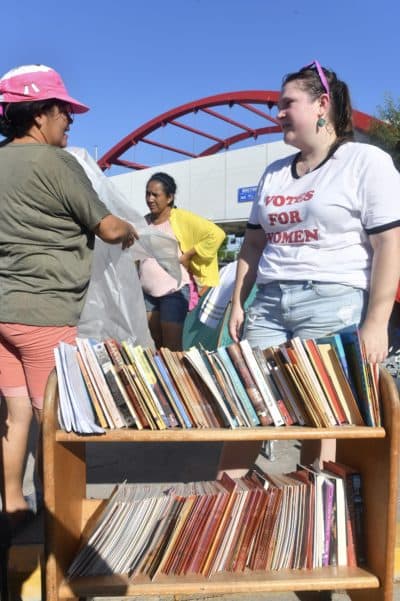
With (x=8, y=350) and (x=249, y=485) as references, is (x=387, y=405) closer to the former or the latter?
(x=249, y=485)

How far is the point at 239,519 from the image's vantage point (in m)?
1.82

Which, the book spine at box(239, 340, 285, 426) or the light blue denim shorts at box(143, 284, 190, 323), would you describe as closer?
the book spine at box(239, 340, 285, 426)

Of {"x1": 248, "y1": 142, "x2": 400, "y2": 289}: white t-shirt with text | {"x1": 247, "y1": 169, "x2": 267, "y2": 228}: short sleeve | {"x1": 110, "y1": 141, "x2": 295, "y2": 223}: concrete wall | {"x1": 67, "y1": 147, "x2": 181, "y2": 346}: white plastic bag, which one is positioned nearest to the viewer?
{"x1": 248, "y1": 142, "x2": 400, "y2": 289}: white t-shirt with text

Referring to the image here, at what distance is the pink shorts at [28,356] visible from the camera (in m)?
2.05

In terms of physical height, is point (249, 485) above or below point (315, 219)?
below

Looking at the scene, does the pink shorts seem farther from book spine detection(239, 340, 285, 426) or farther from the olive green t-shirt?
book spine detection(239, 340, 285, 426)

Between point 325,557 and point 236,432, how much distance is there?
21.3 inches

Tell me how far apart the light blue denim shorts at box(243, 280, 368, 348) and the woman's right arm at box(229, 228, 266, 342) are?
241mm

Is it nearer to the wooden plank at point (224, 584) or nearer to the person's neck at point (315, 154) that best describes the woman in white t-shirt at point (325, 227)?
the person's neck at point (315, 154)

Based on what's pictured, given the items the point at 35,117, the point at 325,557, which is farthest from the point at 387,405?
the point at 35,117

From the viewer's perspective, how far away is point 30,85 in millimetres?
2047

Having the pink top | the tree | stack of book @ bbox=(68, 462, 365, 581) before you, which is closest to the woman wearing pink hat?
stack of book @ bbox=(68, 462, 365, 581)

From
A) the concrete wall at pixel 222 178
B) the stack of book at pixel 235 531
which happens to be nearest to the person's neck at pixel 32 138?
the stack of book at pixel 235 531

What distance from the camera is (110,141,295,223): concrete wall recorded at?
2356 cm
